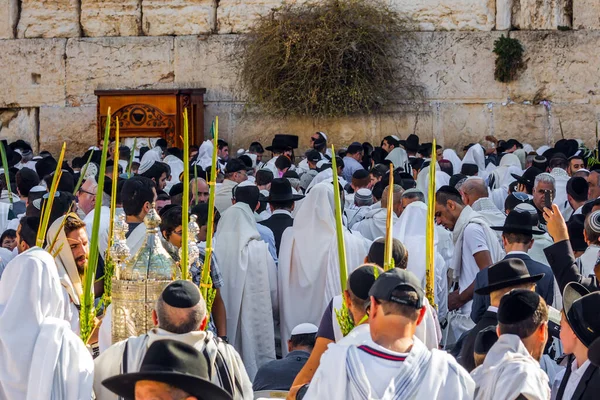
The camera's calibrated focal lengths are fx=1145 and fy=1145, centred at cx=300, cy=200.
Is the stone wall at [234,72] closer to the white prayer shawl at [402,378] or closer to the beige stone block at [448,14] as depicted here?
the beige stone block at [448,14]

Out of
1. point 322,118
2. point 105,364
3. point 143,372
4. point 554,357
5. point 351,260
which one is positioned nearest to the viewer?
point 143,372

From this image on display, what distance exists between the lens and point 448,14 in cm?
1532

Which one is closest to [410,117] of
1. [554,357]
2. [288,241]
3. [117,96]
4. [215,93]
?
[215,93]

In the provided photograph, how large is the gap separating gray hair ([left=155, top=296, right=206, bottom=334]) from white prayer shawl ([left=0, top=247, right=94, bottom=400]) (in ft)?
1.26

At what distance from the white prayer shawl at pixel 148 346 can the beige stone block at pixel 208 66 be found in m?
11.6

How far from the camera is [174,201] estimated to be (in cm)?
842

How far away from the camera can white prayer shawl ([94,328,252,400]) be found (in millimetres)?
4012

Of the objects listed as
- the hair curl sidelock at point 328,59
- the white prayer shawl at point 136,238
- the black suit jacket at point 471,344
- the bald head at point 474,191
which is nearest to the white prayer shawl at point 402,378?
the black suit jacket at point 471,344

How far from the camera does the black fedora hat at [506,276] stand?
4.96 m

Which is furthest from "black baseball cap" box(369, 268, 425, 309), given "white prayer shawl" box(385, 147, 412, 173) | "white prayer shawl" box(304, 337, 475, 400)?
"white prayer shawl" box(385, 147, 412, 173)

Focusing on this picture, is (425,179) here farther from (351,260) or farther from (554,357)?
(554,357)

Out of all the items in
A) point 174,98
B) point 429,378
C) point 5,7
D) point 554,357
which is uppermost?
point 5,7

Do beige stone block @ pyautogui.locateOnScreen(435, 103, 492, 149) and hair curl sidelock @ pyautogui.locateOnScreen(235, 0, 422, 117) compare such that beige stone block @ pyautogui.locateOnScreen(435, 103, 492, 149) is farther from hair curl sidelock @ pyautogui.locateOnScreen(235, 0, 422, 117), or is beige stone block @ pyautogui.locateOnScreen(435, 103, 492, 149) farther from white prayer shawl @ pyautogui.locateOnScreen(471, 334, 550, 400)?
white prayer shawl @ pyautogui.locateOnScreen(471, 334, 550, 400)

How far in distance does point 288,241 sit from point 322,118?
26.3 ft
